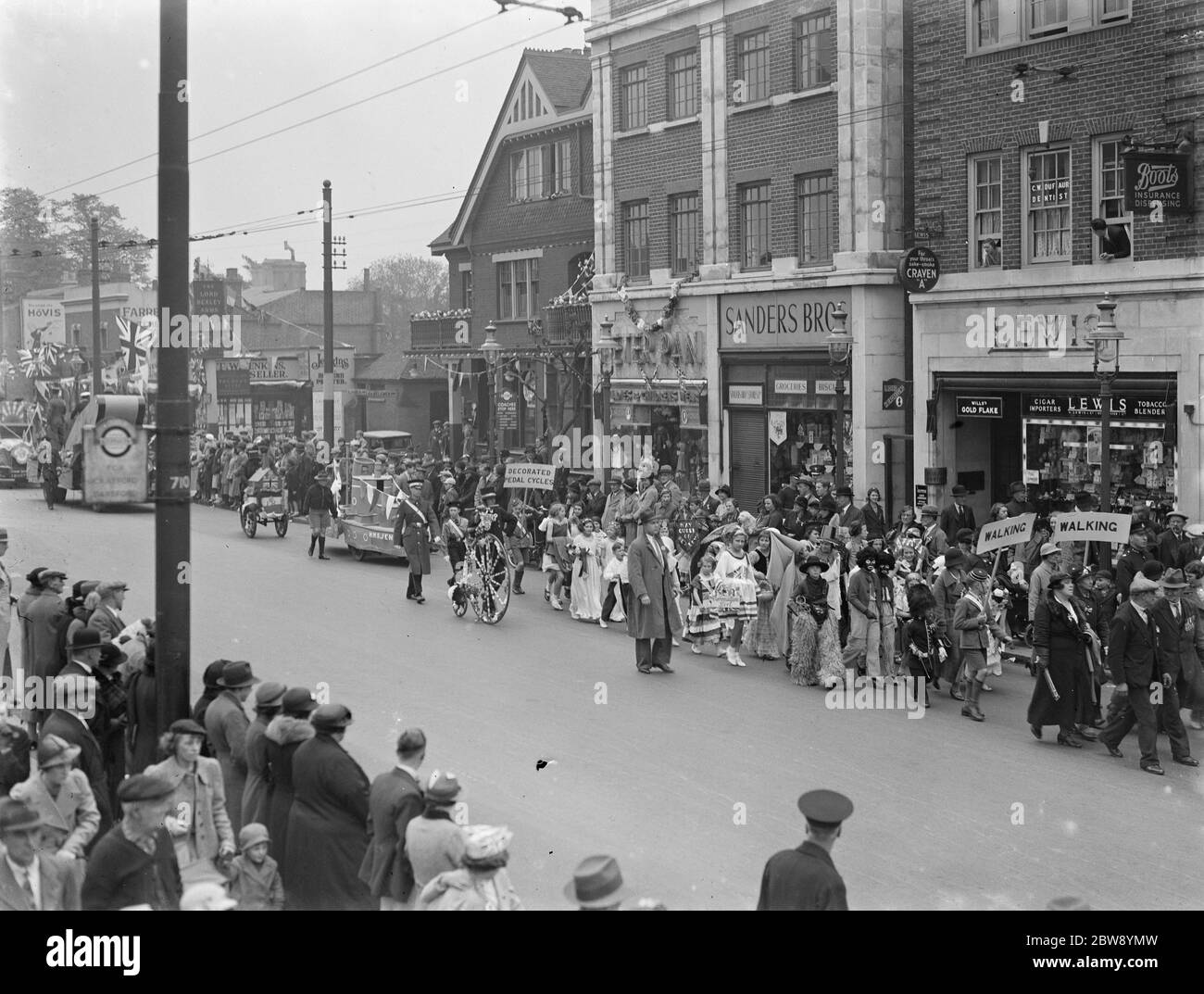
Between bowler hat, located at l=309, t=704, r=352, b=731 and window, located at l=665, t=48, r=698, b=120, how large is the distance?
24.0 m

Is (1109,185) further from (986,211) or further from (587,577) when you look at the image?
(587,577)

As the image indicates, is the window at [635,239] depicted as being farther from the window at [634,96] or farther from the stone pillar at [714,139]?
the stone pillar at [714,139]

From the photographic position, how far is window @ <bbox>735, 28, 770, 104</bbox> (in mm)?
27969

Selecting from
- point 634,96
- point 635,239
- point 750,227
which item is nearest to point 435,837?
point 750,227

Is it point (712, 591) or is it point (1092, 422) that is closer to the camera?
point (712, 591)

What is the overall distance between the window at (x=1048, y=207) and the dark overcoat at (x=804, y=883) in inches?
676

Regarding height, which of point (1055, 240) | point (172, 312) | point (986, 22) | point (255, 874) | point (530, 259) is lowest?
point (255, 874)

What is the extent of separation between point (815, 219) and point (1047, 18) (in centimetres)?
651

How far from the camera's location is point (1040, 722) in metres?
12.9

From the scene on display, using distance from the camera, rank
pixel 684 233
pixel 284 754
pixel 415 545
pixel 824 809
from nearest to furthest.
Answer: pixel 824 809
pixel 284 754
pixel 415 545
pixel 684 233

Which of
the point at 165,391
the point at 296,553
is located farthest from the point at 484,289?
the point at 165,391

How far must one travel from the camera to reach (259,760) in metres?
8.48

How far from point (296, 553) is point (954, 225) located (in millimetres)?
12188
